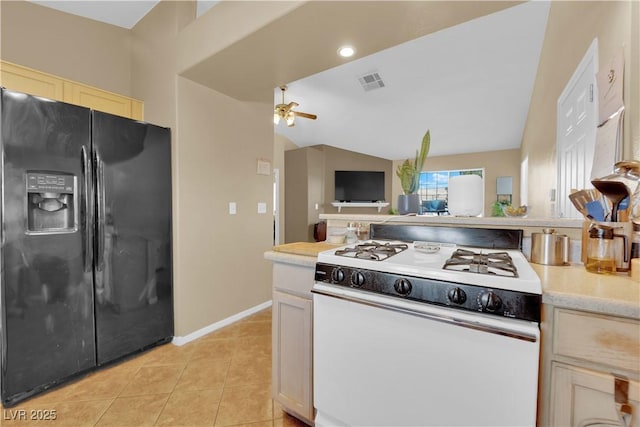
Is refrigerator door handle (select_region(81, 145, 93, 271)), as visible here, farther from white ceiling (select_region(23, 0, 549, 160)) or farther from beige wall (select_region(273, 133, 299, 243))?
beige wall (select_region(273, 133, 299, 243))

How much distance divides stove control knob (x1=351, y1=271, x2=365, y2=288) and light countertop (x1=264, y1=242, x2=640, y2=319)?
1.89 feet

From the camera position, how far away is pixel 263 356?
2160 millimetres

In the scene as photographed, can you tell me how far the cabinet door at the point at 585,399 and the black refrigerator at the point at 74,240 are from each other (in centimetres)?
240

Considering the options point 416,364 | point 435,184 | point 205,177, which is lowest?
point 416,364

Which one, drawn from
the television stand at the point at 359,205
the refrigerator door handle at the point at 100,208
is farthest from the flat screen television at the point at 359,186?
the refrigerator door handle at the point at 100,208

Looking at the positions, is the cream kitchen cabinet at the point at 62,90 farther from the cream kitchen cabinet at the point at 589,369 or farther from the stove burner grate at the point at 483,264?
the cream kitchen cabinet at the point at 589,369

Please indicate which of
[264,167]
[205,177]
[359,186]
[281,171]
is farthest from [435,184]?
[205,177]

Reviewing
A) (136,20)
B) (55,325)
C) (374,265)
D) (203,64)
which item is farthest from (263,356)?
(136,20)

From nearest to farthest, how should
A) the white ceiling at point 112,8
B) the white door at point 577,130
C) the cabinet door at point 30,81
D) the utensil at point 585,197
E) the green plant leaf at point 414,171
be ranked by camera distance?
the utensil at point 585,197 < the white door at point 577,130 < the green plant leaf at point 414,171 < the cabinet door at point 30,81 < the white ceiling at point 112,8

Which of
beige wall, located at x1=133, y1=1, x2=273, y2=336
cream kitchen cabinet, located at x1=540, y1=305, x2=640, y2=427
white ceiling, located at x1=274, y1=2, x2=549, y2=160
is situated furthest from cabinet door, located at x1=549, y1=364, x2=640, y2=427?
white ceiling, located at x1=274, y1=2, x2=549, y2=160

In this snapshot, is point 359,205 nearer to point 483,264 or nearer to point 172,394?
point 172,394

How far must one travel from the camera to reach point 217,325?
2609 mm

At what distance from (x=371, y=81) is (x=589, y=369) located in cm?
373

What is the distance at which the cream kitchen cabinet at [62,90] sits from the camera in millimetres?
1836
